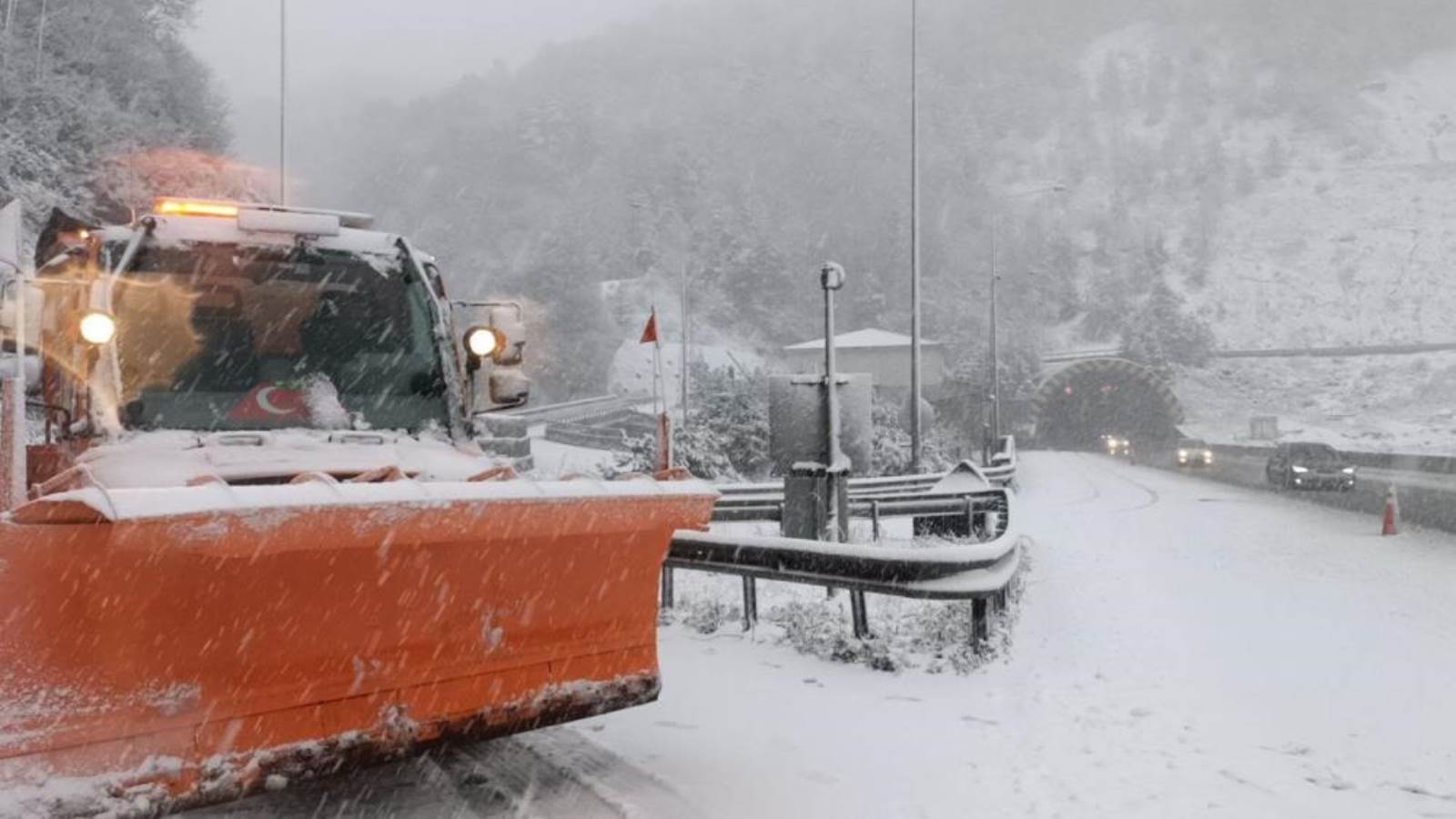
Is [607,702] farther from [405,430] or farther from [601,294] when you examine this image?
[601,294]

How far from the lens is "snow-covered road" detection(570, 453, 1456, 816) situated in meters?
5.12

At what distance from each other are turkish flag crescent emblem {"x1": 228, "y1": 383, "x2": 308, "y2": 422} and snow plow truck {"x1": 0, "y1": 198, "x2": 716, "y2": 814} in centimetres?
1

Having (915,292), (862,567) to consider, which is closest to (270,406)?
(862,567)

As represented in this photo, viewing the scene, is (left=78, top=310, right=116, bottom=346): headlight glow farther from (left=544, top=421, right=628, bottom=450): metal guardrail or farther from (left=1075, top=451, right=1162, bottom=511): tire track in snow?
(left=544, top=421, right=628, bottom=450): metal guardrail

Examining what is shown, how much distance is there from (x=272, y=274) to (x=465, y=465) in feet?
5.94

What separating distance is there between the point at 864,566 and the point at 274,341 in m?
4.01

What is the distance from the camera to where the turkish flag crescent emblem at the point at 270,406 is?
5.64 metres

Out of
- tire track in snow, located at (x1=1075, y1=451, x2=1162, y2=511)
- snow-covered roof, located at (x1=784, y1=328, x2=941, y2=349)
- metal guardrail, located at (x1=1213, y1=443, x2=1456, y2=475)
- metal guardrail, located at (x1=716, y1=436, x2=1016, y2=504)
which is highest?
snow-covered roof, located at (x1=784, y1=328, x2=941, y2=349)

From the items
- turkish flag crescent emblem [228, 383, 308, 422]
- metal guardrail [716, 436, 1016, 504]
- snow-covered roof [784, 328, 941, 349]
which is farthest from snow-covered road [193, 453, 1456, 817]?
snow-covered roof [784, 328, 941, 349]

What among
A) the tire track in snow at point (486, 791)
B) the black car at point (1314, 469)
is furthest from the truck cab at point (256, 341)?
the black car at point (1314, 469)

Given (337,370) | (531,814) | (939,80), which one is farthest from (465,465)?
(939,80)

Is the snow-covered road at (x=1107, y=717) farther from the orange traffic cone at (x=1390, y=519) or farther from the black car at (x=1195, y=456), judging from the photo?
the black car at (x=1195, y=456)

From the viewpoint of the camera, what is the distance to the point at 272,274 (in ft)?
20.2

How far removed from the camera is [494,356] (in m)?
6.50
